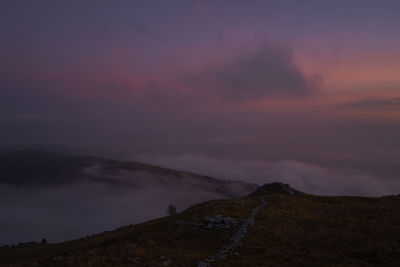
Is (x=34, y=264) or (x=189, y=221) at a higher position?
(x=189, y=221)

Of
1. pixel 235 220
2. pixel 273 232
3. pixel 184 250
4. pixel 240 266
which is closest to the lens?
pixel 240 266

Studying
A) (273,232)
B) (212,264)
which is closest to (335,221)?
(273,232)

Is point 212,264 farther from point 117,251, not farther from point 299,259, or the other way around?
point 117,251

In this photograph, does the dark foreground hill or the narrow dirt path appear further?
the dark foreground hill

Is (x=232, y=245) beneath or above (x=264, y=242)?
beneath

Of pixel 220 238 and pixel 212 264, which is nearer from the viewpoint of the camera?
pixel 212 264

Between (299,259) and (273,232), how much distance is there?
769 cm

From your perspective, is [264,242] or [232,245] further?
[264,242]

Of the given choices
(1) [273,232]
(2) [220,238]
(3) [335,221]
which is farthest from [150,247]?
(3) [335,221]

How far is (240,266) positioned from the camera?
19031 mm

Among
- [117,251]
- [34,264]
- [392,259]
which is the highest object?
[392,259]

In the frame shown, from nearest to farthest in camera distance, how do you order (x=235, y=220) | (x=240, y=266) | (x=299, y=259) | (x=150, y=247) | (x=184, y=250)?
(x=240, y=266) < (x=299, y=259) < (x=184, y=250) < (x=150, y=247) < (x=235, y=220)

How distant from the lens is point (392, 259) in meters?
19.5

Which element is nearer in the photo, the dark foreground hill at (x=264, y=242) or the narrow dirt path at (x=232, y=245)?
the narrow dirt path at (x=232, y=245)
